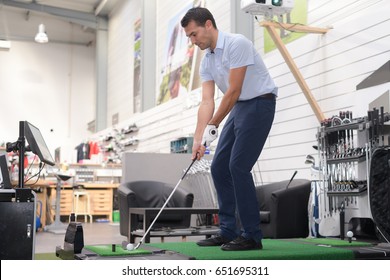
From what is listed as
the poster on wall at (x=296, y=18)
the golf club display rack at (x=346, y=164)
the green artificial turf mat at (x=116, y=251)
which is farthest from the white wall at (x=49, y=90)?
the green artificial turf mat at (x=116, y=251)

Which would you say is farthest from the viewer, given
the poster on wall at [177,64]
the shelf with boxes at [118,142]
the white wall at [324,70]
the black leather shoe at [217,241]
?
the shelf with boxes at [118,142]

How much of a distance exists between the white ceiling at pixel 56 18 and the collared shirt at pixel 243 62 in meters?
11.3

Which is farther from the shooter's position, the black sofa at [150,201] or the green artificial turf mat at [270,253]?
the black sofa at [150,201]

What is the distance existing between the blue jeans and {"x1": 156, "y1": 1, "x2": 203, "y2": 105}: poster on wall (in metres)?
5.64

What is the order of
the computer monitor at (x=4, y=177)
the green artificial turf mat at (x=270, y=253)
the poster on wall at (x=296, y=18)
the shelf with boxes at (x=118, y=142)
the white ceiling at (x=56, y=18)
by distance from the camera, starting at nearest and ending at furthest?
the green artificial turf mat at (x=270, y=253) < the computer monitor at (x=4, y=177) < the poster on wall at (x=296, y=18) < the shelf with boxes at (x=118, y=142) < the white ceiling at (x=56, y=18)

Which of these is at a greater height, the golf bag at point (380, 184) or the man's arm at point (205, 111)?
the man's arm at point (205, 111)

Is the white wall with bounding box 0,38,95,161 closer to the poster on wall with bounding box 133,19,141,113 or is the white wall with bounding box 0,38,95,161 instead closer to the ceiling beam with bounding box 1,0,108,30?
the ceiling beam with bounding box 1,0,108,30

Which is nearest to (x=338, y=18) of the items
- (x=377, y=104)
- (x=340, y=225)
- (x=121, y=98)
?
(x=377, y=104)

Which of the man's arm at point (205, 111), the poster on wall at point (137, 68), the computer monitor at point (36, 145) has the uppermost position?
the poster on wall at point (137, 68)

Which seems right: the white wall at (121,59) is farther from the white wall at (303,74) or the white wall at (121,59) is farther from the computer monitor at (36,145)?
the computer monitor at (36,145)

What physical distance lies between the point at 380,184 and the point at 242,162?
1.15m

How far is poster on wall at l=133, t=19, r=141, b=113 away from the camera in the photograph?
12.2 meters

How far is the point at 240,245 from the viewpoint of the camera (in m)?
3.13

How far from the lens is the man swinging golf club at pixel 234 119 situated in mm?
3195
